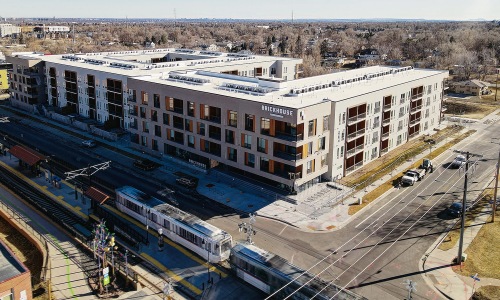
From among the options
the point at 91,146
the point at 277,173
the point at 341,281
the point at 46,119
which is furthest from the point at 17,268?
the point at 46,119

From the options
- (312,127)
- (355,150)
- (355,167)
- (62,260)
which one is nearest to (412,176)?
(355,167)

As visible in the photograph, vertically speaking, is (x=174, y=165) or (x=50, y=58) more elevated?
(x=50, y=58)

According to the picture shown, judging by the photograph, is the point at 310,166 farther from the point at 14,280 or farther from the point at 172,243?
the point at 14,280

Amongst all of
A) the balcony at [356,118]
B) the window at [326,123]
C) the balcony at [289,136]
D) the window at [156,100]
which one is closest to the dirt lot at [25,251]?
the window at [156,100]

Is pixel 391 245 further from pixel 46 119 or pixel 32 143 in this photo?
pixel 46 119

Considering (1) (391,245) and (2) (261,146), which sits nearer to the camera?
(1) (391,245)

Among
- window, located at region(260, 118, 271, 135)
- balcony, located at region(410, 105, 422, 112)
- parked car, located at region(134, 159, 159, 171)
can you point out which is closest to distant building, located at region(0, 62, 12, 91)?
parked car, located at region(134, 159, 159, 171)
